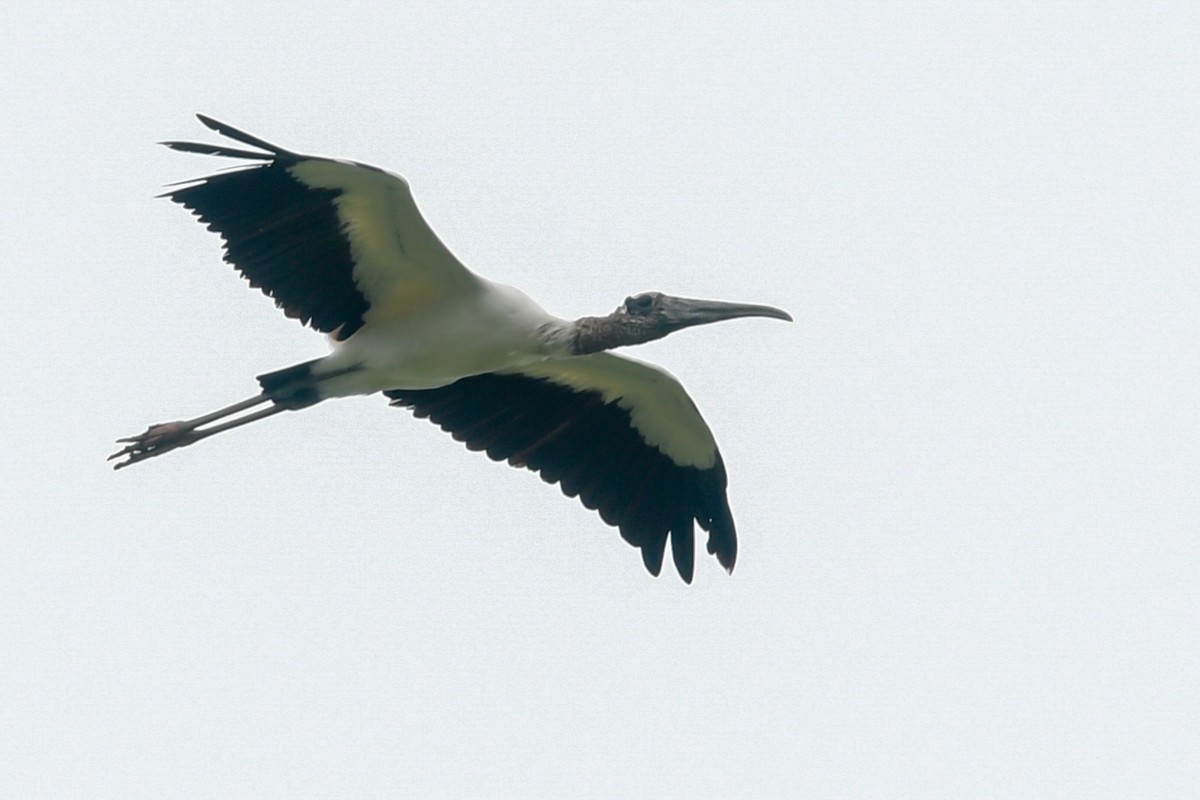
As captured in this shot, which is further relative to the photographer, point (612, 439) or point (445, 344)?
point (612, 439)

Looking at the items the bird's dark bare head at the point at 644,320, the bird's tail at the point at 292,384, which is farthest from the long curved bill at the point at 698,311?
the bird's tail at the point at 292,384

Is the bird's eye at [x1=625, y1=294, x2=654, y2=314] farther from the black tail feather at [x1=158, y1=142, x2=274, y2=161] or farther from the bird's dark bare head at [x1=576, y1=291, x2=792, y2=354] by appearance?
the black tail feather at [x1=158, y1=142, x2=274, y2=161]

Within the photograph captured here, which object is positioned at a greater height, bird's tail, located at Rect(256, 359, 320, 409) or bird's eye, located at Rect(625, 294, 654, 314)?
bird's eye, located at Rect(625, 294, 654, 314)

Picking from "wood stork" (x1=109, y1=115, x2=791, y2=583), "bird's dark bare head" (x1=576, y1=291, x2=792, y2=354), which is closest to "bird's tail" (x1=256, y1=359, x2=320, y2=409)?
"wood stork" (x1=109, y1=115, x2=791, y2=583)

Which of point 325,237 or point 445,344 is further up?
point 325,237

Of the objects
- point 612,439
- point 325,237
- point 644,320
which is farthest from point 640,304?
point 325,237

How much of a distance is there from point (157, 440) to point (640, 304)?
9.41 ft

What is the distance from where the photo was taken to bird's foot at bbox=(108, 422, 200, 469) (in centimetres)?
1233

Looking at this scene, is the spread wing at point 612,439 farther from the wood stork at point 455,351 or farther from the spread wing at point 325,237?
the spread wing at point 325,237

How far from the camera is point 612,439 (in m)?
12.9

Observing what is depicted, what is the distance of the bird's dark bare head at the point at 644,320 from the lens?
11570 mm

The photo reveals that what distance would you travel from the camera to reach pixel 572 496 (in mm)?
12945

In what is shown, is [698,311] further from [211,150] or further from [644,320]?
[211,150]

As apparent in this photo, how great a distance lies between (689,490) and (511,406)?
118 cm
